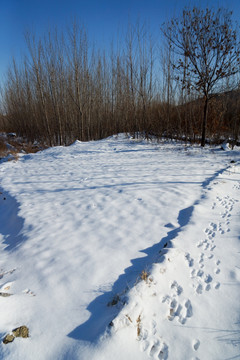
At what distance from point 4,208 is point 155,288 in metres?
3.60

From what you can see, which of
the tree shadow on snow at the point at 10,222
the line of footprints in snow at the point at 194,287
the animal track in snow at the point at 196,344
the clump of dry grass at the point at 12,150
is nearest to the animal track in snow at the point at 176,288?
the line of footprints in snow at the point at 194,287

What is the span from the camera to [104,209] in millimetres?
3629

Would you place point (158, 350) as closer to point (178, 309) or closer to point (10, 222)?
point (178, 309)

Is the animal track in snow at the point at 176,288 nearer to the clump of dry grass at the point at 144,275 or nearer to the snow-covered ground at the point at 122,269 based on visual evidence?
the snow-covered ground at the point at 122,269

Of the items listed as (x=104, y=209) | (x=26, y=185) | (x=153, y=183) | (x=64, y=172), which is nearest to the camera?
(x=104, y=209)

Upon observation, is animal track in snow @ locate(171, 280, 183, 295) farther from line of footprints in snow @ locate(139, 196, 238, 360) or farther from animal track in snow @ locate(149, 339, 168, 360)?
animal track in snow @ locate(149, 339, 168, 360)

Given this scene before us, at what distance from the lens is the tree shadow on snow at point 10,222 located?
2939 mm

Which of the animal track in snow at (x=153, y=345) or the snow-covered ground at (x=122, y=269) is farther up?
the snow-covered ground at (x=122, y=269)

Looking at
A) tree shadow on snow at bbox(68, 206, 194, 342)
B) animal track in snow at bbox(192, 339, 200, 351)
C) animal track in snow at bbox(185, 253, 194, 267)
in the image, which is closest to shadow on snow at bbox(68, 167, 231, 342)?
tree shadow on snow at bbox(68, 206, 194, 342)

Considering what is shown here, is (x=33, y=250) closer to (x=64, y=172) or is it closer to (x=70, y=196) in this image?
(x=70, y=196)

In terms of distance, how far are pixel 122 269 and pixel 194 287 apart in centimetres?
76

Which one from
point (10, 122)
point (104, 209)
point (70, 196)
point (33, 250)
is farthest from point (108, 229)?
point (10, 122)

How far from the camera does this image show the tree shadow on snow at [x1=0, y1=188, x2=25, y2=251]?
2.94 meters

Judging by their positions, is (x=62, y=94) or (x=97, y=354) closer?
(x=97, y=354)
